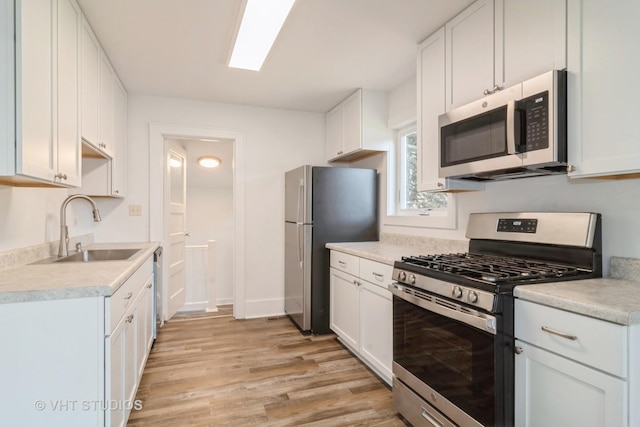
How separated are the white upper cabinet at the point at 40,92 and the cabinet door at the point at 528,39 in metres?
2.12

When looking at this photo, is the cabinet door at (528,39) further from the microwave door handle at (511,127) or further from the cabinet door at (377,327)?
the cabinet door at (377,327)

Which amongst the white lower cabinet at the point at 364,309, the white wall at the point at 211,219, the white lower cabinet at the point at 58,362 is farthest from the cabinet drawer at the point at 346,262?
the white wall at the point at 211,219

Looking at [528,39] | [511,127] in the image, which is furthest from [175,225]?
[528,39]

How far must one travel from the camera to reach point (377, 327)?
2.35 meters

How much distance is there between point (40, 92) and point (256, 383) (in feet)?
6.73

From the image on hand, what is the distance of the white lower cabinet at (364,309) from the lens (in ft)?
7.34

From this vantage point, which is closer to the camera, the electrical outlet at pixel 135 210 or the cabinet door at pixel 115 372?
the cabinet door at pixel 115 372

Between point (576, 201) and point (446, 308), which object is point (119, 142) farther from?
point (576, 201)

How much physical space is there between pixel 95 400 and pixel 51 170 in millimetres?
1039

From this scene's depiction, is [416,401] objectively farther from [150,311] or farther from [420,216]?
[150,311]

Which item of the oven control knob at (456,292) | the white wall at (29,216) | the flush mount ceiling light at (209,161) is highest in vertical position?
the flush mount ceiling light at (209,161)

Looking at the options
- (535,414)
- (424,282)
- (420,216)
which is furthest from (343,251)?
(535,414)

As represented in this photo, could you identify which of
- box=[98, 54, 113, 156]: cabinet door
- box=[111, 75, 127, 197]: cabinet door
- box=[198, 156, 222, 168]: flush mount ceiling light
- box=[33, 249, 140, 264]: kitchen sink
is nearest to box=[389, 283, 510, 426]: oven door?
box=[33, 249, 140, 264]: kitchen sink

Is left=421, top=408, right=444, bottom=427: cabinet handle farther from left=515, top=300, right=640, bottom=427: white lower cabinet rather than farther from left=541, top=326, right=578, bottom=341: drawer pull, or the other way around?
left=541, top=326, right=578, bottom=341: drawer pull
